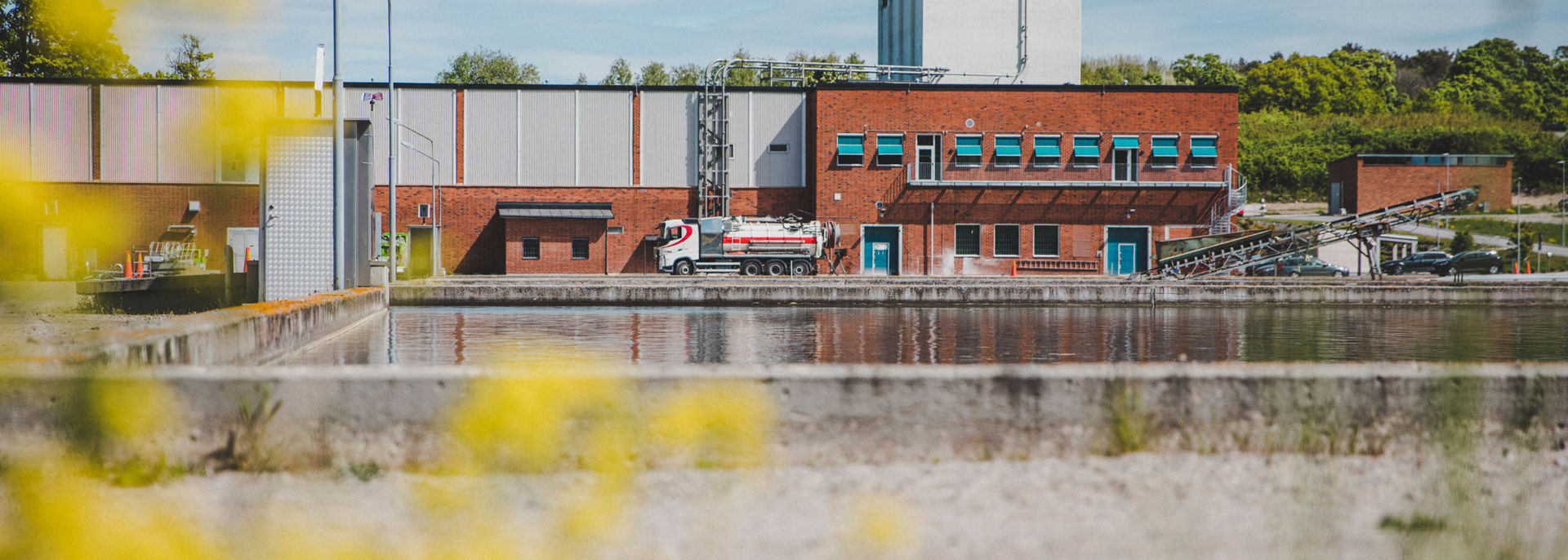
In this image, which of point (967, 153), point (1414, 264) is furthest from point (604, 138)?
point (1414, 264)

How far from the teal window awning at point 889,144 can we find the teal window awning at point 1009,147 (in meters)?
3.85

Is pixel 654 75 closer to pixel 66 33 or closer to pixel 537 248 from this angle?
pixel 537 248

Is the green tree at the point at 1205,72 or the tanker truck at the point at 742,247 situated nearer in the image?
the tanker truck at the point at 742,247

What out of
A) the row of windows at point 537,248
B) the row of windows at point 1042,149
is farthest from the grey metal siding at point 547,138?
the row of windows at point 1042,149

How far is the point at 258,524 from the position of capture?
4660 mm

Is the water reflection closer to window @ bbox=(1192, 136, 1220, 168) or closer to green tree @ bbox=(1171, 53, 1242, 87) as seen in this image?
window @ bbox=(1192, 136, 1220, 168)

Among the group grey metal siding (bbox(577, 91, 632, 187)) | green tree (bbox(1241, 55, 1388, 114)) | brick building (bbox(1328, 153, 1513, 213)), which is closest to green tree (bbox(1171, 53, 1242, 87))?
green tree (bbox(1241, 55, 1388, 114))

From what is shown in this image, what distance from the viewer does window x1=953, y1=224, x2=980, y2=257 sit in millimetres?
43094

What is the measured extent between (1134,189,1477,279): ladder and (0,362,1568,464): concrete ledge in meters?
24.6

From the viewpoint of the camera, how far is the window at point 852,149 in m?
42.4

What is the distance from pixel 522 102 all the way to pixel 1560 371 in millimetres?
40789

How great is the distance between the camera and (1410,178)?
228ft

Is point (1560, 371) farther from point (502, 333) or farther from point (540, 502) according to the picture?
point (502, 333)

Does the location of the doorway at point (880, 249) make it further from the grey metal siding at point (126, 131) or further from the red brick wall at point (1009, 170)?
the grey metal siding at point (126, 131)
